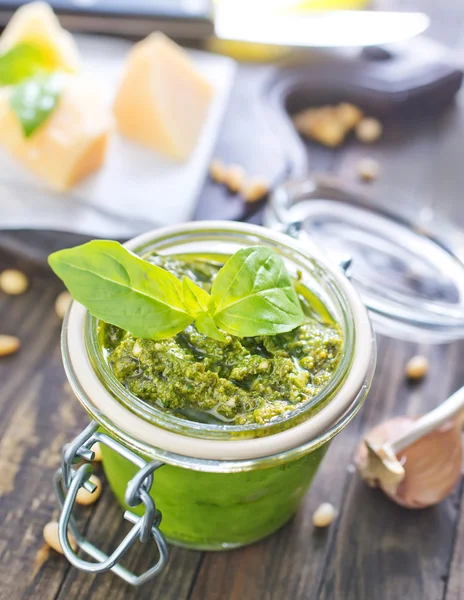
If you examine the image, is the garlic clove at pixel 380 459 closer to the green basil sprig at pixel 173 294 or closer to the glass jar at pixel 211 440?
the glass jar at pixel 211 440

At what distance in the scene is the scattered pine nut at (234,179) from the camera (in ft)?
6.25

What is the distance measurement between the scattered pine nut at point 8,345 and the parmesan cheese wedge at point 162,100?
68 centimetres

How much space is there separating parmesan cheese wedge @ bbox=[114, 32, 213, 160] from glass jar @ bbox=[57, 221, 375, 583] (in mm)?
684

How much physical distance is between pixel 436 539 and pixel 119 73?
1.56 m

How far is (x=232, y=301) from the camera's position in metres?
1.11

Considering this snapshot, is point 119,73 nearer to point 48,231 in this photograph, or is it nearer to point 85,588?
point 48,231

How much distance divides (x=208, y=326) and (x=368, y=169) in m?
1.21

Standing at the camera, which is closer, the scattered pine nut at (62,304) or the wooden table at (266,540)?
the wooden table at (266,540)

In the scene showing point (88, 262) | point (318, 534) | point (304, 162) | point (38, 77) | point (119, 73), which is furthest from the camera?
point (119, 73)

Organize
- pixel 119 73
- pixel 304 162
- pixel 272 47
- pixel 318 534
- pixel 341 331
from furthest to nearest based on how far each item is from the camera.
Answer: pixel 272 47
pixel 119 73
pixel 304 162
pixel 318 534
pixel 341 331

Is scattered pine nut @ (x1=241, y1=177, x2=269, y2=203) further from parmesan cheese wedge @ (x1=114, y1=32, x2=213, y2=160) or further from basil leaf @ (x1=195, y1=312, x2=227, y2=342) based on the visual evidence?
basil leaf @ (x1=195, y1=312, x2=227, y2=342)

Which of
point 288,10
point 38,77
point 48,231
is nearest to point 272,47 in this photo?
point 288,10

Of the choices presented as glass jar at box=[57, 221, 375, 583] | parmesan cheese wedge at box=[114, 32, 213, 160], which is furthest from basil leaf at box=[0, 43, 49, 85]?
glass jar at box=[57, 221, 375, 583]

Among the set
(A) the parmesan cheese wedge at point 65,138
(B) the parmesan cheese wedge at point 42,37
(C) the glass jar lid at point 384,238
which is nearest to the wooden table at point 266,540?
(C) the glass jar lid at point 384,238
